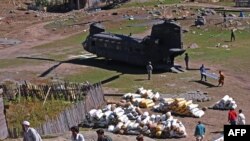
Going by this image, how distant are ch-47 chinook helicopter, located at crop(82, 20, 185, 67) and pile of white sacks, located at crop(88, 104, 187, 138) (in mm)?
13691

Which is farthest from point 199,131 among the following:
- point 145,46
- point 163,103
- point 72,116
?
point 145,46

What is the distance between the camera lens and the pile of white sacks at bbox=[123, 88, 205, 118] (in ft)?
124

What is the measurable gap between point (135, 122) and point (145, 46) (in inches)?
678

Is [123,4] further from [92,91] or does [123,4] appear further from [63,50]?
[92,91]

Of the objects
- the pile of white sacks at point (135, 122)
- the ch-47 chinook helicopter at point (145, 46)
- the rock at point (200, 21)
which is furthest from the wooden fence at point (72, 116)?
the rock at point (200, 21)

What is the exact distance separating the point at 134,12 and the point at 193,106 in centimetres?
4445

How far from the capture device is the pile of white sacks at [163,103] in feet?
124

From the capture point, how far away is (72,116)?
112ft

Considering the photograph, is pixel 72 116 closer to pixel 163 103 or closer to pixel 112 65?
pixel 163 103

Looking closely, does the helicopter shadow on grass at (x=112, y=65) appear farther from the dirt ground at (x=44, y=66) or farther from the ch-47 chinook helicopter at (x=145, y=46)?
the dirt ground at (x=44, y=66)

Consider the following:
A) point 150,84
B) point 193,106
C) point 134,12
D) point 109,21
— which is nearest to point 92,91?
point 193,106

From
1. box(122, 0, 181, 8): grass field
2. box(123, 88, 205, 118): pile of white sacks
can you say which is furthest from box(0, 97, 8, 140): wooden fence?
box(122, 0, 181, 8): grass field

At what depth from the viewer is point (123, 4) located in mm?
89562

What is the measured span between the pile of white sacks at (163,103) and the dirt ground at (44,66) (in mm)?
652
